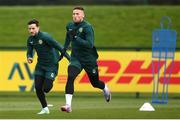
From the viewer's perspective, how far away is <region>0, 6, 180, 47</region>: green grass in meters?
37.7

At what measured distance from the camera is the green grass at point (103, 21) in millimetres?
37656

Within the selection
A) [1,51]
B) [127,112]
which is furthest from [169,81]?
[127,112]

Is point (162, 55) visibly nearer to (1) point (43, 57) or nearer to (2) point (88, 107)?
(2) point (88, 107)

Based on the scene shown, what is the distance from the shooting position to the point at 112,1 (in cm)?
4516

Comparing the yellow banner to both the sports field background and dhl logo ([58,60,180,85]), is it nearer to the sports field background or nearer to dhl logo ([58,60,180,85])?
dhl logo ([58,60,180,85])

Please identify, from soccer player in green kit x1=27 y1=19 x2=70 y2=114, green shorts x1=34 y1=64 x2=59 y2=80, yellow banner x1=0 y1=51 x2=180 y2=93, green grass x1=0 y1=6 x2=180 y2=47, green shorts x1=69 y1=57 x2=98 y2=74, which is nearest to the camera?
green shorts x1=69 y1=57 x2=98 y2=74

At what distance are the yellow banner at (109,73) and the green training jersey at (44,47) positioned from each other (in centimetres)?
661

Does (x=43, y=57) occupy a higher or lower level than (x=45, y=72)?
higher

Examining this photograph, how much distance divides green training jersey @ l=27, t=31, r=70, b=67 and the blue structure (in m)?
3.87

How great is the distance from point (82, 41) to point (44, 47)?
42.1 inches

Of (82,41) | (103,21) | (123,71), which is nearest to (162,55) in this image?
(123,71)

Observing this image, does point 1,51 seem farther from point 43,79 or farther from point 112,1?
point 112,1

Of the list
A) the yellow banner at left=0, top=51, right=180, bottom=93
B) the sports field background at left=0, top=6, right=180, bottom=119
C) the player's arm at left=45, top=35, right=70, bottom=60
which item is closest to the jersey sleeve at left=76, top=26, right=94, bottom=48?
the player's arm at left=45, top=35, right=70, bottom=60

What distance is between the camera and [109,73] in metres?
24.9
